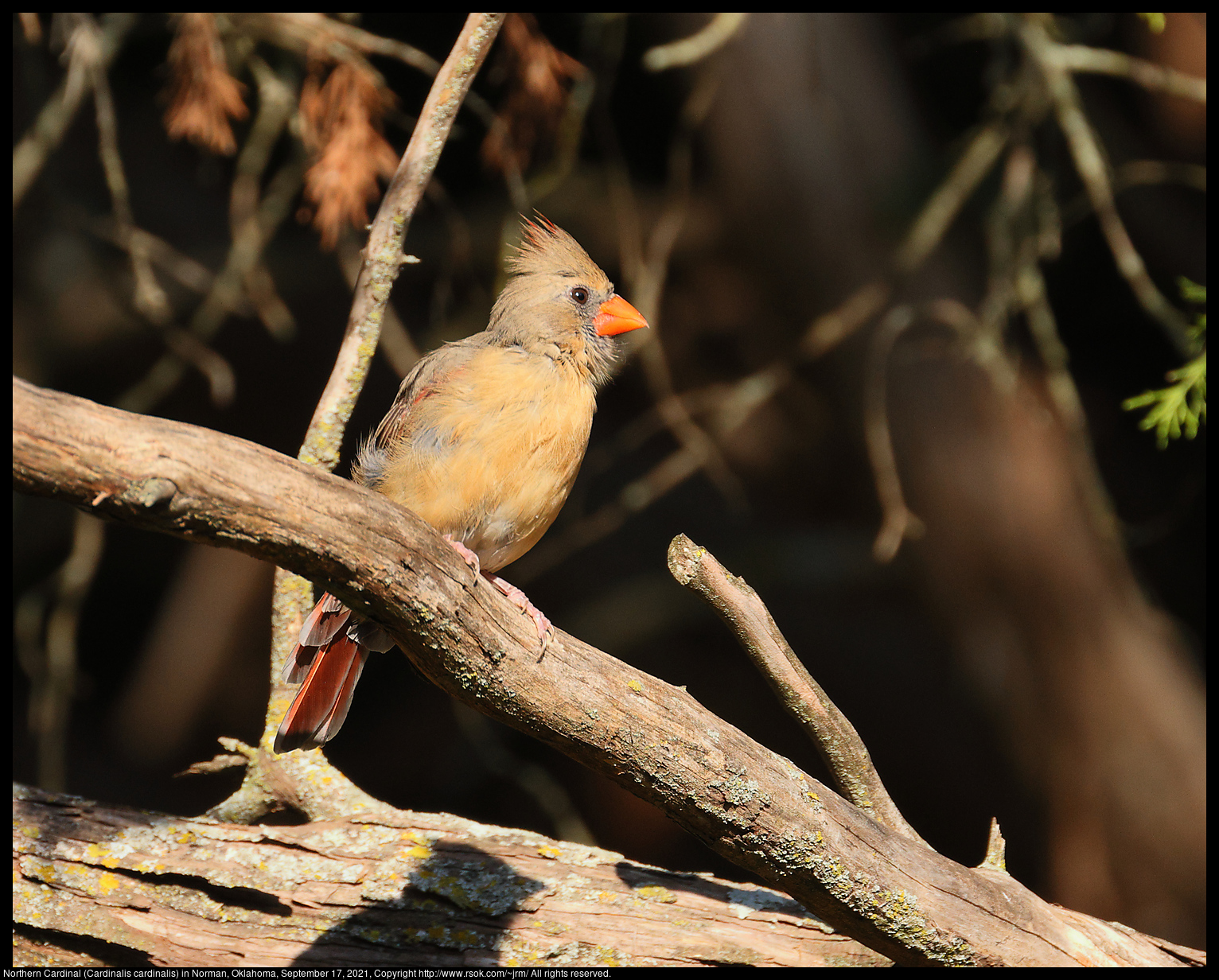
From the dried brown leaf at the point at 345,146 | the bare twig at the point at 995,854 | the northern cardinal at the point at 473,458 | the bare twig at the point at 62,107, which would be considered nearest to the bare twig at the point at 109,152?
the bare twig at the point at 62,107

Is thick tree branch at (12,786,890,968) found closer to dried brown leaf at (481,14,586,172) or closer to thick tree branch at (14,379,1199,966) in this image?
thick tree branch at (14,379,1199,966)

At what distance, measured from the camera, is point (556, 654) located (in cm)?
224

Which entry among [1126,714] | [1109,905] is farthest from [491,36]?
[1109,905]

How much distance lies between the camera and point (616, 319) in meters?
3.47

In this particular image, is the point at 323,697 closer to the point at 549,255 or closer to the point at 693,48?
the point at 549,255

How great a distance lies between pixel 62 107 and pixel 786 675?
3.29 meters

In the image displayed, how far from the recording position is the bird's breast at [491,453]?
2895 millimetres

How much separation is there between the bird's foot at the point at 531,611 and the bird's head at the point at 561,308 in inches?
34.1

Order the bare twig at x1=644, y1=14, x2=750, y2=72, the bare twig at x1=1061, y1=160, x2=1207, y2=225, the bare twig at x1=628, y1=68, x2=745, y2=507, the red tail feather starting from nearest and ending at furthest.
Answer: the red tail feather, the bare twig at x1=644, y1=14, x2=750, y2=72, the bare twig at x1=628, y1=68, x2=745, y2=507, the bare twig at x1=1061, y1=160, x2=1207, y2=225

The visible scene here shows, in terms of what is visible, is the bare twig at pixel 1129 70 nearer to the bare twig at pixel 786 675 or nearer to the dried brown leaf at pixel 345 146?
the dried brown leaf at pixel 345 146

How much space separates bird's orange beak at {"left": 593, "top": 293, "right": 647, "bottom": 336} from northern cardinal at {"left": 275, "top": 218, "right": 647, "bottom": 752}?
0.13 meters

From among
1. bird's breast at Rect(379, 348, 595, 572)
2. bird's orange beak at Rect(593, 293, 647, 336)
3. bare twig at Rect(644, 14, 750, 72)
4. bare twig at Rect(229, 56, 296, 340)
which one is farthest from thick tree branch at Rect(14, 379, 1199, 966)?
bare twig at Rect(644, 14, 750, 72)

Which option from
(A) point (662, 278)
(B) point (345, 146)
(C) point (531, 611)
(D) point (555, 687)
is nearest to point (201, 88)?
(B) point (345, 146)

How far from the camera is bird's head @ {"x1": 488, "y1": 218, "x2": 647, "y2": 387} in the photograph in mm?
3305
